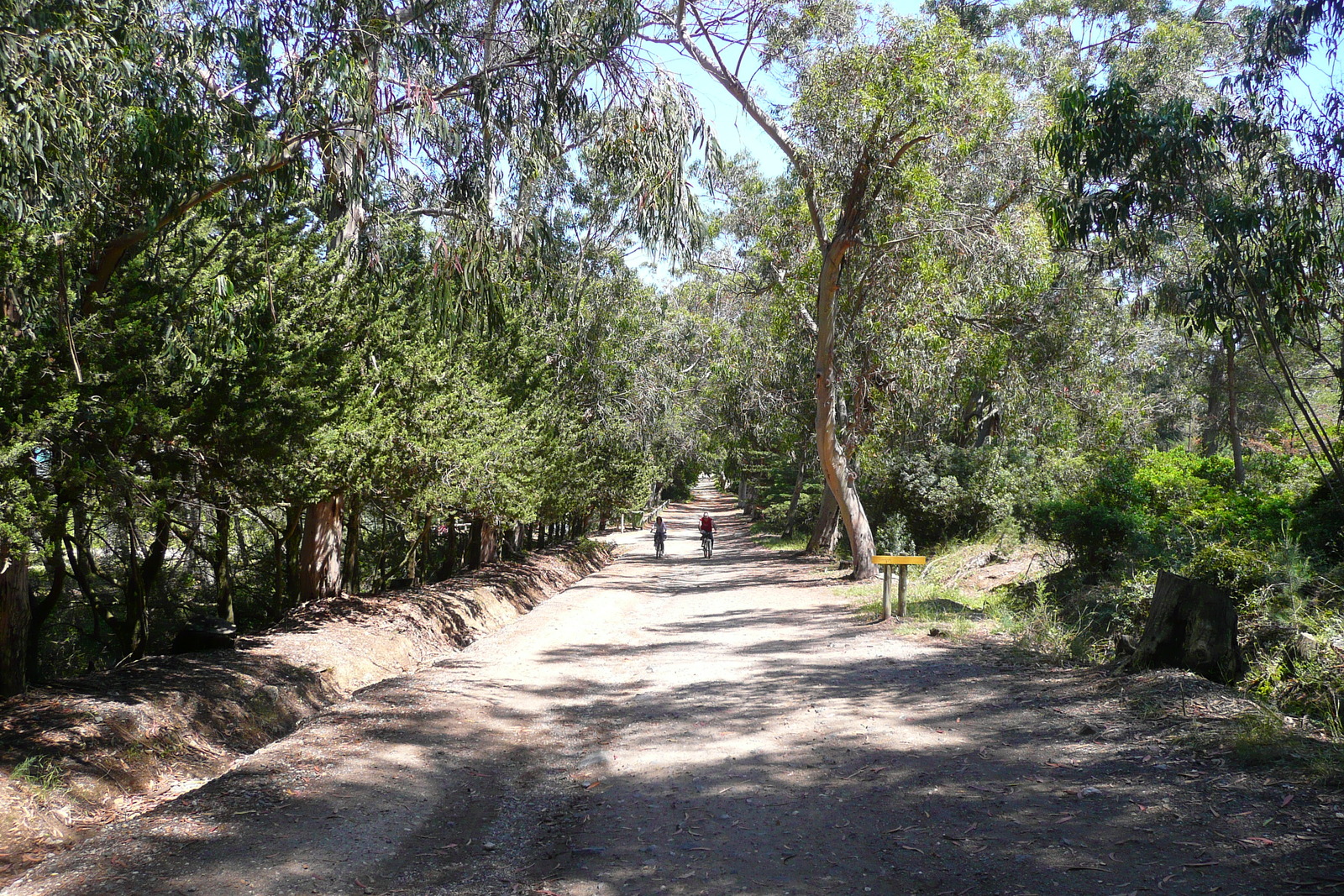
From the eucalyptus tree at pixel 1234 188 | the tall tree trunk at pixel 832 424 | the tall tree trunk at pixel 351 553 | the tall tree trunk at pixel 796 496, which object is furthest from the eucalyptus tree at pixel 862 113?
the tall tree trunk at pixel 796 496

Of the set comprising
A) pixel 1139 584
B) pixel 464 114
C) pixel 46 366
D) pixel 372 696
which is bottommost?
pixel 372 696

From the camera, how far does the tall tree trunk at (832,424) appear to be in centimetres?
1935

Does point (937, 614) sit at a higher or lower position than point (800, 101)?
lower

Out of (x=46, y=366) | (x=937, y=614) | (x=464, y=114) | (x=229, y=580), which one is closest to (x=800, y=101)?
(x=464, y=114)

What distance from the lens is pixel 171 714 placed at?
829cm

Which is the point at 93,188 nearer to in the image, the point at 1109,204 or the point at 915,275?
the point at 1109,204

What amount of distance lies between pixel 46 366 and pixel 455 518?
41.9ft

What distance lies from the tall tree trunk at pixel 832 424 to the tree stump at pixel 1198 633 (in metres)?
11.3

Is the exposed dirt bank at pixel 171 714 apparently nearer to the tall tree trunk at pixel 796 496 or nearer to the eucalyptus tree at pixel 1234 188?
the eucalyptus tree at pixel 1234 188

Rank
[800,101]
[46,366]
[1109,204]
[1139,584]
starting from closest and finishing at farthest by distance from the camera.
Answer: [46,366]
[1139,584]
[1109,204]
[800,101]

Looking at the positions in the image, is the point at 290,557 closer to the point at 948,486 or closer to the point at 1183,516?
the point at 1183,516

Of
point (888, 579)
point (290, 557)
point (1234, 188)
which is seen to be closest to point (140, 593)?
point (290, 557)

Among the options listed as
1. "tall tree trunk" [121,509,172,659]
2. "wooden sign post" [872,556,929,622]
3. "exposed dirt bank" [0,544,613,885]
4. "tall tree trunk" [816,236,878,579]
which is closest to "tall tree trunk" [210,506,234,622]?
"tall tree trunk" [121,509,172,659]

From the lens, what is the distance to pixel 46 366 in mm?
7070
